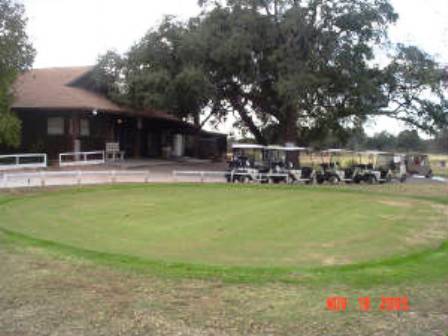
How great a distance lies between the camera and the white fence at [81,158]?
93.6 ft

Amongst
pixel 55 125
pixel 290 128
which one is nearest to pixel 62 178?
pixel 55 125

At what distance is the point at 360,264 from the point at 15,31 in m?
22.5

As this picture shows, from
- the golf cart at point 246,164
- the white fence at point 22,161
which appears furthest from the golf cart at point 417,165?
the white fence at point 22,161

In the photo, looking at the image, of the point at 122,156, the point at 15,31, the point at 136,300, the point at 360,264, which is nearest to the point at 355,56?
the point at 122,156

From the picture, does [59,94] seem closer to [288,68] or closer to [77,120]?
[77,120]

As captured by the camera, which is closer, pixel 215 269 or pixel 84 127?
pixel 215 269

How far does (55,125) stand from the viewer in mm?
31531

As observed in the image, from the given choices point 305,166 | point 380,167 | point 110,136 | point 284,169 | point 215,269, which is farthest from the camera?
point 110,136

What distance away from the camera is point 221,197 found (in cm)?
1606

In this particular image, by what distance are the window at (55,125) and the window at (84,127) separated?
1.16 meters

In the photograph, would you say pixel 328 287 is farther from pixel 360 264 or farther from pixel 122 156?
pixel 122 156

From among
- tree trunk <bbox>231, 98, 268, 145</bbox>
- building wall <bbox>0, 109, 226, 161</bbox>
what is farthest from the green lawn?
tree trunk <bbox>231, 98, 268, 145</bbox>

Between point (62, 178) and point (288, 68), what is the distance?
13.5 metres

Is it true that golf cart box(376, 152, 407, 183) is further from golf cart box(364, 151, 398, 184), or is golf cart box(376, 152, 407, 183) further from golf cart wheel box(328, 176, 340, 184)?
golf cart wheel box(328, 176, 340, 184)
